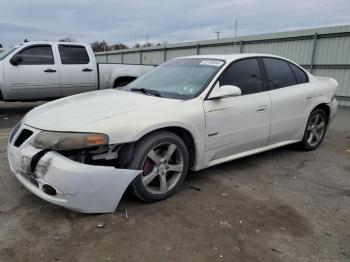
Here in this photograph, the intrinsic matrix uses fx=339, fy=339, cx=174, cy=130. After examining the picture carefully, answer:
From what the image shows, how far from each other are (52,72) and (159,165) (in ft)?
20.3

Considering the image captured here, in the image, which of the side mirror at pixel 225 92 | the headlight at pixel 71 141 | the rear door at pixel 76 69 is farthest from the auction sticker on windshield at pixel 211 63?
the rear door at pixel 76 69

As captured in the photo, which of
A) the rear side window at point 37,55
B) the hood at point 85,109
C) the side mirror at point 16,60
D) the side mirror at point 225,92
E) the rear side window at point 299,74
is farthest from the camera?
the rear side window at point 37,55

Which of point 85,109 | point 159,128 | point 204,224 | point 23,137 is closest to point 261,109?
point 159,128

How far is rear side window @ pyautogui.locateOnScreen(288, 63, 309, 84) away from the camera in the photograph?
5.10m

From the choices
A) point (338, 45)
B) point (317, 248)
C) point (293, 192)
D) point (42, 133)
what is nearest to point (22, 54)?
point (42, 133)

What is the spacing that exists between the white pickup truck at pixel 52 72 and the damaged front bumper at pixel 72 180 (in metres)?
5.75

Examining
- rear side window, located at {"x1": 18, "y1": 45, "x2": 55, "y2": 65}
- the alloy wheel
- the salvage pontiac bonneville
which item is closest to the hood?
the salvage pontiac bonneville

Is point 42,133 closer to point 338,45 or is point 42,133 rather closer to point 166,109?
point 166,109

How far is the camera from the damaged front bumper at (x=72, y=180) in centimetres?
287

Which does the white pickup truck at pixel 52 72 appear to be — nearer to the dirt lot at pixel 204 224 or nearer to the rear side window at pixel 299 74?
the dirt lot at pixel 204 224

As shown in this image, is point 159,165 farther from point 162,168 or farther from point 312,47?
point 312,47

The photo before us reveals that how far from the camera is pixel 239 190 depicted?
3.87 metres

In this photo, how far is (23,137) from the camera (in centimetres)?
332

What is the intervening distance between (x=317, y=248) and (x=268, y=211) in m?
0.67
